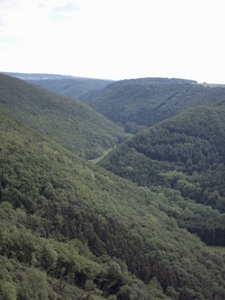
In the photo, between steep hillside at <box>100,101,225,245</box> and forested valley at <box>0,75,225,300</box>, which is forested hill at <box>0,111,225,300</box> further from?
steep hillside at <box>100,101,225,245</box>

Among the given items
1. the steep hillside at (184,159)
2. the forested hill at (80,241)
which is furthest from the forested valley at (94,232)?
the steep hillside at (184,159)

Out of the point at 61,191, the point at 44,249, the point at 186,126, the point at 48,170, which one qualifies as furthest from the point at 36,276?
the point at 186,126

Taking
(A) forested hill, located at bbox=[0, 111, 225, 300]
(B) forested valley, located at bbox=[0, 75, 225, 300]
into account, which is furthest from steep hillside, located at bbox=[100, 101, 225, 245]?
(A) forested hill, located at bbox=[0, 111, 225, 300]

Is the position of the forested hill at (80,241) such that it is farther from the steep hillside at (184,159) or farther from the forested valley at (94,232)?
the steep hillside at (184,159)

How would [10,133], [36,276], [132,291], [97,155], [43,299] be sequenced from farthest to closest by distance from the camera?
[97,155] < [10,133] < [132,291] < [36,276] < [43,299]

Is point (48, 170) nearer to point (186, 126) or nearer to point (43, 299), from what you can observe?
point (43, 299)
